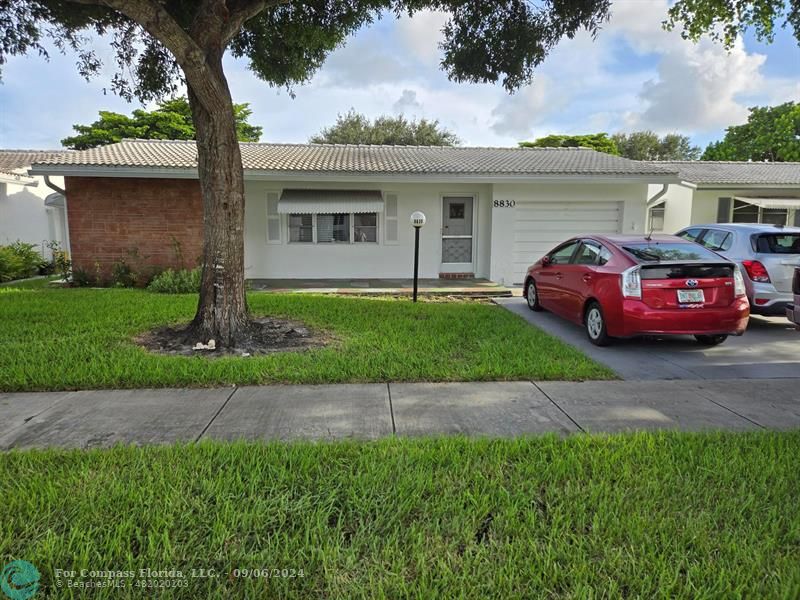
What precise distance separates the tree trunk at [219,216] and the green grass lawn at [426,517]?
3.45 metres

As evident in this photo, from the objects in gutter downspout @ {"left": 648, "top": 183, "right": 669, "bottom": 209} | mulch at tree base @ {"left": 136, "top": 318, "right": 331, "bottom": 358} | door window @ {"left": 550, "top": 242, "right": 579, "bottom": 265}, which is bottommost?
mulch at tree base @ {"left": 136, "top": 318, "right": 331, "bottom": 358}

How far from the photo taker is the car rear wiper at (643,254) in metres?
6.40

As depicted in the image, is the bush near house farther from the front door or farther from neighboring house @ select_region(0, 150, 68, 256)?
the front door

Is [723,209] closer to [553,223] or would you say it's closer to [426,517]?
[553,223]

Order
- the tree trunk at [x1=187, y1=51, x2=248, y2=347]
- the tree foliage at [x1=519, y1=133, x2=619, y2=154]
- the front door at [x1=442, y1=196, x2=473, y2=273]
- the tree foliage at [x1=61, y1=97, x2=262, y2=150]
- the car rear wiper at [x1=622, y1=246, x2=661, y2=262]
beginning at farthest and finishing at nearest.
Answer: the tree foliage at [x1=519, y1=133, x2=619, y2=154] < the tree foliage at [x1=61, y1=97, x2=262, y2=150] < the front door at [x1=442, y1=196, x2=473, y2=273] < the tree trunk at [x1=187, y1=51, x2=248, y2=347] < the car rear wiper at [x1=622, y1=246, x2=661, y2=262]

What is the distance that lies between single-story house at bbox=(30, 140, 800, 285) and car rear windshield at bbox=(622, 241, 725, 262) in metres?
6.30

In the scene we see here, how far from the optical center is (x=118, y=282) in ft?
39.8

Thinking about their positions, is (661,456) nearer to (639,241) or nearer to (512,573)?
(512,573)

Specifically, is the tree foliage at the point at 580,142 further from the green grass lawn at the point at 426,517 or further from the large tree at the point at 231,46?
the green grass lawn at the point at 426,517

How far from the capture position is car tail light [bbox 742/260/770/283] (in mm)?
7715

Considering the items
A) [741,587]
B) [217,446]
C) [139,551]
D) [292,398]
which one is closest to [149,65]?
[292,398]

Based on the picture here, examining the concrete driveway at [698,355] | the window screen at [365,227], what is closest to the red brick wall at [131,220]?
the window screen at [365,227]

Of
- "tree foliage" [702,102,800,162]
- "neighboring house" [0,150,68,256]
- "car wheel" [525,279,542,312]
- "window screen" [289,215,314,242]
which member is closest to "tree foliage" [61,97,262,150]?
"neighboring house" [0,150,68,256]

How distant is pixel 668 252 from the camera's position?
6586 mm
